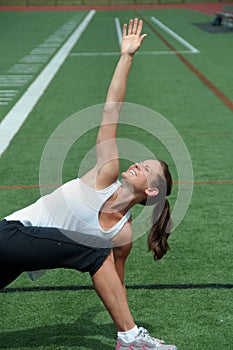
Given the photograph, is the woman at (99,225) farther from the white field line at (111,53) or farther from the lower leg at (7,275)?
the white field line at (111,53)

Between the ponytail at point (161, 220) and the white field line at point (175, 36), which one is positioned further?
the white field line at point (175, 36)

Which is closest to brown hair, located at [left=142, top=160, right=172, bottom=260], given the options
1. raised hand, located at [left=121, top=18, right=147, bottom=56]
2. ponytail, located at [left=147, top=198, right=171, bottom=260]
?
ponytail, located at [left=147, top=198, right=171, bottom=260]

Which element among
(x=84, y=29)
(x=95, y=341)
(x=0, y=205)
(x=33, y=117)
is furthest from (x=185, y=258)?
(x=84, y=29)

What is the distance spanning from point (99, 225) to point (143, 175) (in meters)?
0.33

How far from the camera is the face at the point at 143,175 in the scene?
421 cm

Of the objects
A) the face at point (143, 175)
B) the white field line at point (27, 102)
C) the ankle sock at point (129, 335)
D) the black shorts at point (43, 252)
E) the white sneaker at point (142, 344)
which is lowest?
the white field line at point (27, 102)

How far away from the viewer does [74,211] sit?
4.14 metres

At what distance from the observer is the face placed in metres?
4.21

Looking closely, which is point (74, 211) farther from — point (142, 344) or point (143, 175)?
point (142, 344)

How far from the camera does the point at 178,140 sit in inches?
405

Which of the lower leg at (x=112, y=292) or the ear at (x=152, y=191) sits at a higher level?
the ear at (x=152, y=191)

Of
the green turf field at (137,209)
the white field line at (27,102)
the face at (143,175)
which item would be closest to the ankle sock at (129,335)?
the green turf field at (137,209)

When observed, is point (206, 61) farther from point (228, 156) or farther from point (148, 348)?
point (148, 348)

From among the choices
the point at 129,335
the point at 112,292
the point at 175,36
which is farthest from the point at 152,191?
the point at 175,36
